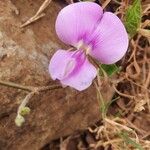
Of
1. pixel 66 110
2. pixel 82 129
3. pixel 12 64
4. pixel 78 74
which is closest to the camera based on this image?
pixel 78 74

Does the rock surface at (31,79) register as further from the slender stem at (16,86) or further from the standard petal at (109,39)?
the standard petal at (109,39)

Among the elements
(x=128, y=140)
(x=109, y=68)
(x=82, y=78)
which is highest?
(x=82, y=78)

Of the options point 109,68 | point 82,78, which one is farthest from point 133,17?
point 82,78

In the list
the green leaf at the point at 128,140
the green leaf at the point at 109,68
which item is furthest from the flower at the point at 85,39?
the green leaf at the point at 128,140

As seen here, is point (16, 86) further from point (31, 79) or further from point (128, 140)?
point (128, 140)

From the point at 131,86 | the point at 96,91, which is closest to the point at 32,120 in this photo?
the point at 96,91

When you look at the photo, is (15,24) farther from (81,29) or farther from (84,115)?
(84,115)
